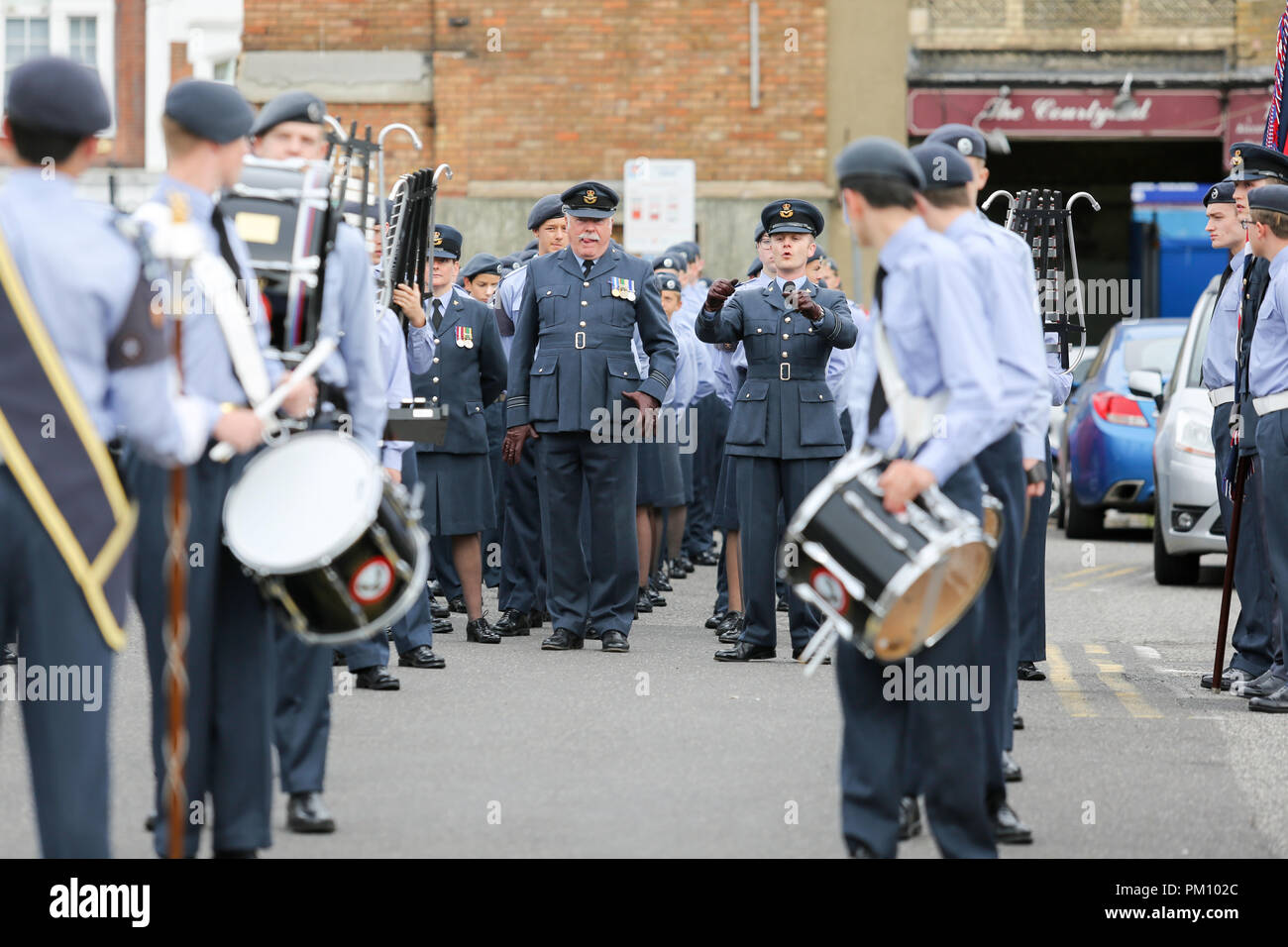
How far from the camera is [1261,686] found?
9805mm

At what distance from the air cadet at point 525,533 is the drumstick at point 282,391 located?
6223mm

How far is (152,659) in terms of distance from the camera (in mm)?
5633

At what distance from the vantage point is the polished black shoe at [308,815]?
6699 mm

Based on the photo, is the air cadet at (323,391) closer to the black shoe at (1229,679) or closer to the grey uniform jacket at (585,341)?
the grey uniform jacket at (585,341)

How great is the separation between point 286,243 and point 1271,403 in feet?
16.9

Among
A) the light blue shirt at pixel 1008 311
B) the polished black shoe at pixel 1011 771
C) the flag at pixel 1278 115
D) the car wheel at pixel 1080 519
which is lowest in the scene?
the car wheel at pixel 1080 519

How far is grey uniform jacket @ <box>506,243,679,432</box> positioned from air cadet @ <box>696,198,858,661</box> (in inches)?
21.9

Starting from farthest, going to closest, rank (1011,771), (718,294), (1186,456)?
(1186,456) < (718,294) < (1011,771)

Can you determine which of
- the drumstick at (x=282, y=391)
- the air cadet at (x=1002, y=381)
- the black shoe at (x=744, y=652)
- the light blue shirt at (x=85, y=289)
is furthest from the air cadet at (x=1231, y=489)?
the light blue shirt at (x=85, y=289)

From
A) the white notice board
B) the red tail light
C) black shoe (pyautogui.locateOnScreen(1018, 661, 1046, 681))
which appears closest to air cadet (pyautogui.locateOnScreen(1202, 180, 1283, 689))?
black shoe (pyautogui.locateOnScreen(1018, 661, 1046, 681))

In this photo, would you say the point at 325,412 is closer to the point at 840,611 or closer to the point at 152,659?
the point at 152,659

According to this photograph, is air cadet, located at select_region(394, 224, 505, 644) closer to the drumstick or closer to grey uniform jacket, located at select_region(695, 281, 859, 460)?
grey uniform jacket, located at select_region(695, 281, 859, 460)

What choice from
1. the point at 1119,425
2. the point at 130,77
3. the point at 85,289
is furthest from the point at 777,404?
the point at 130,77

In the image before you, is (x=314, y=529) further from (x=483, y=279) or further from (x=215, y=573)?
(x=483, y=279)
